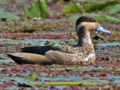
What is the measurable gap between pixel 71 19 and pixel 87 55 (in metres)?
6.69

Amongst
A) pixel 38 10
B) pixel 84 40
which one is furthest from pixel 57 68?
pixel 38 10

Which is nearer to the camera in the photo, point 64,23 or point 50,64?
point 50,64

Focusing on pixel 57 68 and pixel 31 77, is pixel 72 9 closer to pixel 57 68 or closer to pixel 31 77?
pixel 57 68

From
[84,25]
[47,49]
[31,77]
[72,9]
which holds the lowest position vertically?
[31,77]

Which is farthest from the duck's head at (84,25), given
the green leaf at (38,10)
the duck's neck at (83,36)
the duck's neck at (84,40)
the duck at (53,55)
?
the green leaf at (38,10)

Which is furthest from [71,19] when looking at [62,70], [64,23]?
[62,70]

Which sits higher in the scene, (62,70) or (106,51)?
(106,51)

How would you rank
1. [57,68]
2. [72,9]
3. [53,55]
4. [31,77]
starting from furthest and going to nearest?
[72,9] < [53,55] < [57,68] < [31,77]

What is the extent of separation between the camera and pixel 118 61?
8414 millimetres

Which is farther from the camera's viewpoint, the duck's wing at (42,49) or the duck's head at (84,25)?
the duck's head at (84,25)

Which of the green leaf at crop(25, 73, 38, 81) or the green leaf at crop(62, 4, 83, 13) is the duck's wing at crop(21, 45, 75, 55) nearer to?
the green leaf at crop(25, 73, 38, 81)

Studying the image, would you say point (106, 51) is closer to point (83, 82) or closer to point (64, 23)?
point (83, 82)

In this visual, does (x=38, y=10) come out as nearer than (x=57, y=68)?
No

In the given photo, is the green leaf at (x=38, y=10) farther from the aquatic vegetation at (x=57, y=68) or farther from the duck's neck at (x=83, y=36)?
the duck's neck at (x=83, y=36)
